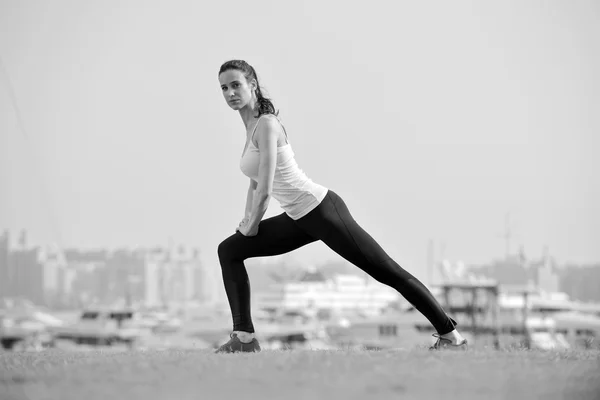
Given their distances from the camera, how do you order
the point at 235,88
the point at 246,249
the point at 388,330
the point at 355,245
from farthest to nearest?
the point at 388,330 → the point at 246,249 → the point at 235,88 → the point at 355,245

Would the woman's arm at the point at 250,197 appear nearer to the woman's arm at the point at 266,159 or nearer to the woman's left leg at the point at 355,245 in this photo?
the woman's arm at the point at 266,159

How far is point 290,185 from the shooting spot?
246 inches

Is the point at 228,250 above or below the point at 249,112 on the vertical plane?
below

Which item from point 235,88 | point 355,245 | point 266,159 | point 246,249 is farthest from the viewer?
point 246,249

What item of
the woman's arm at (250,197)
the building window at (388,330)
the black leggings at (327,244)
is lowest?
the building window at (388,330)

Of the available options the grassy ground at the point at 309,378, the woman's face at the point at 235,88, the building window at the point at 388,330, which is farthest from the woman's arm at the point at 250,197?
the building window at the point at 388,330

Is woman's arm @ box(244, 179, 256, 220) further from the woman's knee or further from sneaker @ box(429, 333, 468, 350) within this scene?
sneaker @ box(429, 333, 468, 350)

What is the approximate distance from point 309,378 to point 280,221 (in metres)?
1.93

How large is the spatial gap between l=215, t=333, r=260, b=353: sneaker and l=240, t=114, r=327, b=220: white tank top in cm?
96

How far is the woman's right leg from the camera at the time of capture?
20.9 ft

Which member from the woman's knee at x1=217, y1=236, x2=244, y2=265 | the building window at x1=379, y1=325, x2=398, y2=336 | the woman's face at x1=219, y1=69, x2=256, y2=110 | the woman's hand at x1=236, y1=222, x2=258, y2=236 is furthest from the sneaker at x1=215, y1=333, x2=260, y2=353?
the building window at x1=379, y1=325, x2=398, y2=336

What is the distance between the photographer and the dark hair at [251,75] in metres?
6.35

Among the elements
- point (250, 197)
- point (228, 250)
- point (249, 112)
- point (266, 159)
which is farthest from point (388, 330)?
point (266, 159)

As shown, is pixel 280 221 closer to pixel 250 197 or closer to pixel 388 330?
pixel 250 197
